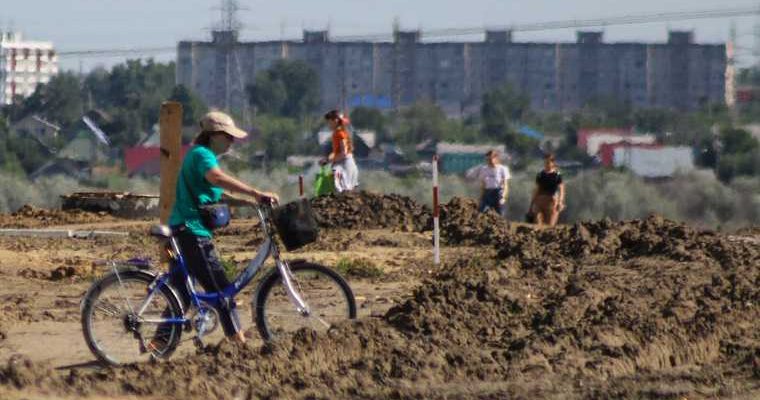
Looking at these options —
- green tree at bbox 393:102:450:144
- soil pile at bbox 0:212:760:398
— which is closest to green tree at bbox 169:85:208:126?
green tree at bbox 393:102:450:144

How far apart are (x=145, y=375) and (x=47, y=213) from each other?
1709cm

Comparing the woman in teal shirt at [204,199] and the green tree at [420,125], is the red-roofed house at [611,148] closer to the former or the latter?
the green tree at [420,125]

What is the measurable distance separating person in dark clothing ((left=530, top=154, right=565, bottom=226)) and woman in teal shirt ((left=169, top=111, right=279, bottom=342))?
13.5 meters

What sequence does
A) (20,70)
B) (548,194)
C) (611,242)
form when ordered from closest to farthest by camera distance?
(611,242)
(548,194)
(20,70)

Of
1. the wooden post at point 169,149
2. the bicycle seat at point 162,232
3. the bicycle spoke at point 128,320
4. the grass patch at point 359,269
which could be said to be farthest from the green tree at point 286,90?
the bicycle seat at point 162,232

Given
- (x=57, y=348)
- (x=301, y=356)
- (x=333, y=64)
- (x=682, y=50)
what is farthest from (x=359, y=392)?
(x=333, y=64)

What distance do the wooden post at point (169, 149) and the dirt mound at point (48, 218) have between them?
9.45 metres

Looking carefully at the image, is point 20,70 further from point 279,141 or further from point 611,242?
point 611,242

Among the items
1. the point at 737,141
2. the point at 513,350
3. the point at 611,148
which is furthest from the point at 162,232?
the point at 611,148

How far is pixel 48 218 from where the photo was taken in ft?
84.8

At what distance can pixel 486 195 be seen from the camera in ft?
79.3

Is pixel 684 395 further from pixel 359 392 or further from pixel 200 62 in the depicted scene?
pixel 200 62

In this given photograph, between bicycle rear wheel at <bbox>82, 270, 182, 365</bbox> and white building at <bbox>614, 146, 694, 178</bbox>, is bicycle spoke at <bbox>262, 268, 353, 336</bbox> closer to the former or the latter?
bicycle rear wheel at <bbox>82, 270, 182, 365</bbox>

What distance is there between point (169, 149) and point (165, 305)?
16.5 feet
